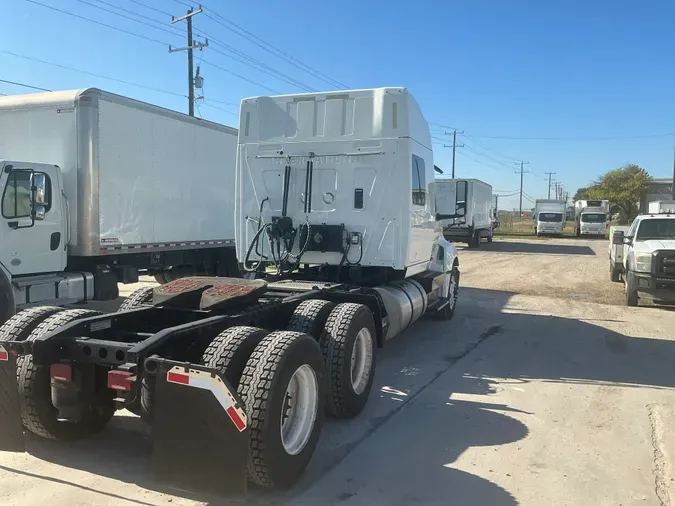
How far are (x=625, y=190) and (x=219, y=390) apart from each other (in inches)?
2748

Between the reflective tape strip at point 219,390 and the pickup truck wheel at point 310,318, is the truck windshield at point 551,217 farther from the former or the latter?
the reflective tape strip at point 219,390

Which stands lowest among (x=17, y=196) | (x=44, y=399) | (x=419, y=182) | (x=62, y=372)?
(x=44, y=399)

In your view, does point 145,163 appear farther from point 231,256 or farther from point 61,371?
point 61,371

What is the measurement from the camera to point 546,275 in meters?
18.2

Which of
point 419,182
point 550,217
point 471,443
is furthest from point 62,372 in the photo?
point 550,217

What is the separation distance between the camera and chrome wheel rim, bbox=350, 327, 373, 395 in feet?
17.7

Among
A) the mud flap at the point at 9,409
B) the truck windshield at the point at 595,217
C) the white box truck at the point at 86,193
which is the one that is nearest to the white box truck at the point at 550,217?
the truck windshield at the point at 595,217

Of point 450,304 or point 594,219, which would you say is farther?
point 594,219

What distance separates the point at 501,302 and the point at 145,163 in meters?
8.00

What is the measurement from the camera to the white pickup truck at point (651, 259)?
11117mm

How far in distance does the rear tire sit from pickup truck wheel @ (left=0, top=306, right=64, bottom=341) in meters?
1.44

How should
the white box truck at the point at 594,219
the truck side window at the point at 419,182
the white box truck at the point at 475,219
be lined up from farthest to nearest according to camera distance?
the white box truck at the point at 594,219 → the white box truck at the point at 475,219 → the truck side window at the point at 419,182

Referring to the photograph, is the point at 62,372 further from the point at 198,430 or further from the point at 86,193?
the point at 86,193

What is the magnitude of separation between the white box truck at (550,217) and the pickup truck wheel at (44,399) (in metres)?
44.6
